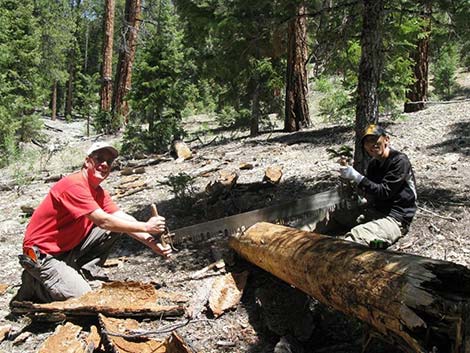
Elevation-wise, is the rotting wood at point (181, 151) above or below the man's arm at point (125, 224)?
above

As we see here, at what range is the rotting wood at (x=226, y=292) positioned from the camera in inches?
158

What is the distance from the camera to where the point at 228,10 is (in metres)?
7.27

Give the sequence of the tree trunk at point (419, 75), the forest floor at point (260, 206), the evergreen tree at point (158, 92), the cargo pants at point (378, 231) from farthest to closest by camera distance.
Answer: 1. the evergreen tree at point (158, 92)
2. the tree trunk at point (419, 75)
3. the cargo pants at point (378, 231)
4. the forest floor at point (260, 206)

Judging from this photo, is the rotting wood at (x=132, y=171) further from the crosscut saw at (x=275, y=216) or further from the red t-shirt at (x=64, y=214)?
the red t-shirt at (x=64, y=214)

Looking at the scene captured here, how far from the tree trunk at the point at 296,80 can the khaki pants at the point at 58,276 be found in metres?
7.86

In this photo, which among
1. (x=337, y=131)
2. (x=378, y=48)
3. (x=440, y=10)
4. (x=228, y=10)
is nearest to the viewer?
(x=378, y=48)

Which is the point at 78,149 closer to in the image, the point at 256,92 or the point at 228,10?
the point at 256,92

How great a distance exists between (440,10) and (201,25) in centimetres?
434

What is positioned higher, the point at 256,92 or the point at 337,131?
the point at 256,92

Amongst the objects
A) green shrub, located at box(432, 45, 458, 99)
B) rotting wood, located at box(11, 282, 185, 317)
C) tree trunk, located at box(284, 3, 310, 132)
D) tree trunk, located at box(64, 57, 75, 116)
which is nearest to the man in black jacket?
rotting wood, located at box(11, 282, 185, 317)

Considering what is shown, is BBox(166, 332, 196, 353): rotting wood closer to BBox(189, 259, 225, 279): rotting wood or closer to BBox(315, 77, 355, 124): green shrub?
BBox(189, 259, 225, 279): rotting wood

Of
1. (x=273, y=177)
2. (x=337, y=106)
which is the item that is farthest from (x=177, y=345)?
(x=337, y=106)

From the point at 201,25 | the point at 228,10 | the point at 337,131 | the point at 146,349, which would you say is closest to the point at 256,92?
the point at 337,131

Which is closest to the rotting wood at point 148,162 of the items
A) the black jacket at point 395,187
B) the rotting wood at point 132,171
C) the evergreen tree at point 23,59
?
the rotting wood at point 132,171
